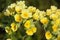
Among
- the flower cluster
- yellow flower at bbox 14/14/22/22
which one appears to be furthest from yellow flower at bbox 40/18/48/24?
yellow flower at bbox 14/14/22/22

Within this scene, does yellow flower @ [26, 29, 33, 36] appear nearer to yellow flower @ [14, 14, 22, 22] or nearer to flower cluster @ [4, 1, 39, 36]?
flower cluster @ [4, 1, 39, 36]

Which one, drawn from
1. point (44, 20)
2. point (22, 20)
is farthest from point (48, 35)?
point (22, 20)

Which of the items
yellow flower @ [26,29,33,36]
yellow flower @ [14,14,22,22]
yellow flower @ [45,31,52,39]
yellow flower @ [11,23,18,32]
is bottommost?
yellow flower @ [45,31,52,39]

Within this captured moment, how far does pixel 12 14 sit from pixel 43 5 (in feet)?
2.22

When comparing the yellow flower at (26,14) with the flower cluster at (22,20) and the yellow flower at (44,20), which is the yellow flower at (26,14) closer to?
the flower cluster at (22,20)

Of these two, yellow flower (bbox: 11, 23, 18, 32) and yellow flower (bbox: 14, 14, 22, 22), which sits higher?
yellow flower (bbox: 14, 14, 22, 22)

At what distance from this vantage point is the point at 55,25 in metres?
1.73

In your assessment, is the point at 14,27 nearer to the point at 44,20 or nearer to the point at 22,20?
the point at 22,20

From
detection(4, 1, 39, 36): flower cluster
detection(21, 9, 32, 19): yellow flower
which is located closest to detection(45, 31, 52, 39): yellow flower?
detection(4, 1, 39, 36): flower cluster

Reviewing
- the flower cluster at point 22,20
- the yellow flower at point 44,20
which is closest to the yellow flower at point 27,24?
the flower cluster at point 22,20

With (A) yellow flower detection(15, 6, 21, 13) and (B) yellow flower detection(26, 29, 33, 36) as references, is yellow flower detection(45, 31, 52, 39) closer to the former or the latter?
(B) yellow flower detection(26, 29, 33, 36)

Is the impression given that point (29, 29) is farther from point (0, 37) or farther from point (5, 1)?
point (5, 1)

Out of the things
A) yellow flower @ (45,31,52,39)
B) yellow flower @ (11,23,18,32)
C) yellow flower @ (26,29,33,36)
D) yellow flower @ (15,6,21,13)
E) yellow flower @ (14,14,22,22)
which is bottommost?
yellow flower @ (45,31,52,39)

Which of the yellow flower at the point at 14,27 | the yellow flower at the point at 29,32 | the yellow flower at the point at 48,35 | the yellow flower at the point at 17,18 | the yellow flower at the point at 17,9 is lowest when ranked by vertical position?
the yellow flower at the point at 48,35
